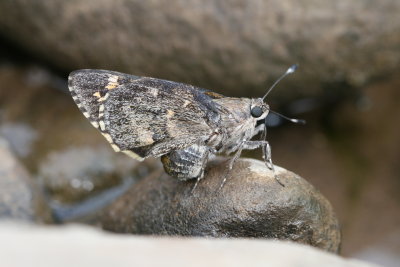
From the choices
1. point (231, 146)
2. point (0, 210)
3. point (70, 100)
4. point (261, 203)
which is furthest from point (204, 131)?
point (70, 100)

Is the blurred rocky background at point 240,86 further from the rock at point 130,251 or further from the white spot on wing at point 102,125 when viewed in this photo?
the rock at point 130,251

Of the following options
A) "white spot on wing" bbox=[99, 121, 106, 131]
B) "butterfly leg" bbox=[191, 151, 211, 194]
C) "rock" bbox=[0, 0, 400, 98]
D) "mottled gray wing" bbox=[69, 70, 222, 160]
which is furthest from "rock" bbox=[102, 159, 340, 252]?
"rock" bbox=[0, 0, 400, 98]

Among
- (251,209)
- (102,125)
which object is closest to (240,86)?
(102,125)

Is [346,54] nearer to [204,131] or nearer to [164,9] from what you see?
[164,9]

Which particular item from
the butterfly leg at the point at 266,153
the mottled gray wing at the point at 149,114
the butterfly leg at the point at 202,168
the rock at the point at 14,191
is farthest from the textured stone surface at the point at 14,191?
the butterfly leg at the point at 266,153

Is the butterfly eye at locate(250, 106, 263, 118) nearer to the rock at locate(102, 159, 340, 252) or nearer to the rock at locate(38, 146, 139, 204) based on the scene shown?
the rock at locate(102, 159, 340, 252)

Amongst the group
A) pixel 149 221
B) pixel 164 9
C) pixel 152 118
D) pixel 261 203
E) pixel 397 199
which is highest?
pixel 164 9

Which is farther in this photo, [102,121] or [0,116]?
[0,116]
